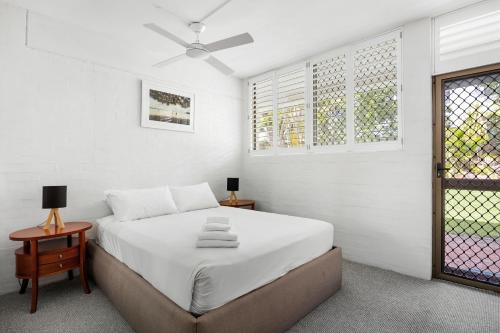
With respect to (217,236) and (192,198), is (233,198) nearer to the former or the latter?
(192,198)

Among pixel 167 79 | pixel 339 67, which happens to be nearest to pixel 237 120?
pixel 167 79

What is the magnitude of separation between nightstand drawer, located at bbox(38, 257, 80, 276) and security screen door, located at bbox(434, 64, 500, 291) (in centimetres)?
373

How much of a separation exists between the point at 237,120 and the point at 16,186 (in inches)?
128

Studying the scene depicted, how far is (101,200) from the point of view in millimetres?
3137

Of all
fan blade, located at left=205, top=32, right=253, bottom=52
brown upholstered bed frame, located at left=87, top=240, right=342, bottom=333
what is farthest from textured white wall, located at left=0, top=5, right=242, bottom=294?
fan blade, located at left=205, top=32, right=253, bottom=52

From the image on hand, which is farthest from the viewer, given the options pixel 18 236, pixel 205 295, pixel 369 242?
pixel 369 242

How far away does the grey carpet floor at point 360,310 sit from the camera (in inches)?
78.5

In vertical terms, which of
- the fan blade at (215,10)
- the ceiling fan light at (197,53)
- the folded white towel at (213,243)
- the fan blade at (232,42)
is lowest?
the folded white towel at (213,243)

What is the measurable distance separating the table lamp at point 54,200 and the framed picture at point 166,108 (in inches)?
52.8

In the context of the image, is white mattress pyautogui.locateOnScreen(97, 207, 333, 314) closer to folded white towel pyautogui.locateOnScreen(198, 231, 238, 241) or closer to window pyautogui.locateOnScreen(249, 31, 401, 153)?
folded white towel pyautogui.locateOnScreen(198, 231, 238, 241)

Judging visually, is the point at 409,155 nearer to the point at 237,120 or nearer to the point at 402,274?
the point at 402,274

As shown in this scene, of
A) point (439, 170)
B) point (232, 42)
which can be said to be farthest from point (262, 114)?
point (439, 170)

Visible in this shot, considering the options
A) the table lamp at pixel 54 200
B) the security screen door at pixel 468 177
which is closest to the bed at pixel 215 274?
the table lamp at pixel 54 200

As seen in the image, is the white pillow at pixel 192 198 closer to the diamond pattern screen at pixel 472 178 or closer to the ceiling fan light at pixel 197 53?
the ceiling fan light at pixel 197 53
